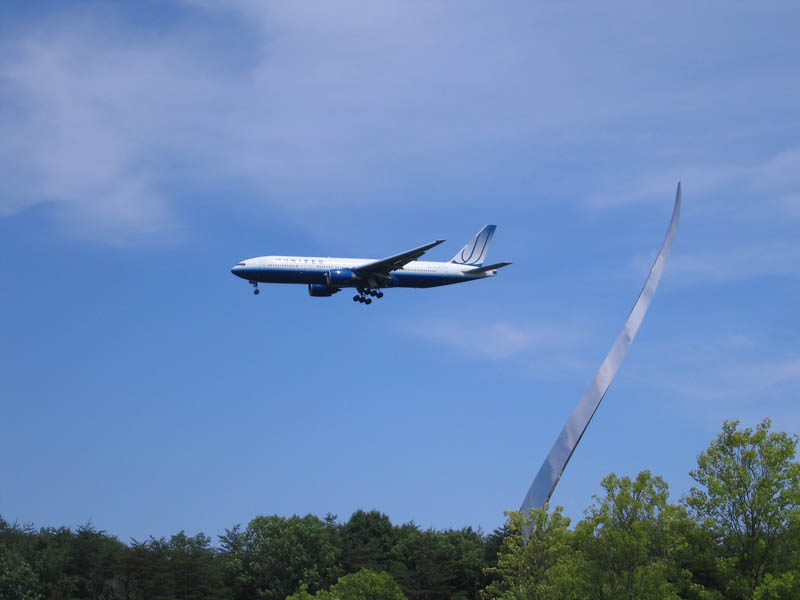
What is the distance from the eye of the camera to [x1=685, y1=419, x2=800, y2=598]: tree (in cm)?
3678

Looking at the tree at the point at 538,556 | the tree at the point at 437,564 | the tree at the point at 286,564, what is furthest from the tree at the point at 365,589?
the tree at the point at 538,556

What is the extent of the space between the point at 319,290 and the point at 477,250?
2519 cm

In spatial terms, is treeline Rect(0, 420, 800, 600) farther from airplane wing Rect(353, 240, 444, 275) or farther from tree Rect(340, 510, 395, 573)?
airplane wing Rect(353, 240, 444, 275)

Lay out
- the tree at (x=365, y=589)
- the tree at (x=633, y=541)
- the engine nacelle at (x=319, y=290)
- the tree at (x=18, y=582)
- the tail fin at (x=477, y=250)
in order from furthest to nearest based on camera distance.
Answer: the tail fin at (x=477, y=250) → the engine nacelle at (x=319, y=290) → the tree at (x=18, y=582) → the tree at (x=365, y=589) → the tree at (x=633, y=541)

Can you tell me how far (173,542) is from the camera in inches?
3691

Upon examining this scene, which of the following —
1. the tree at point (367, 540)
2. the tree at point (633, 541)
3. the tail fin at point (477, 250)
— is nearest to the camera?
the tree at point (633, 541)

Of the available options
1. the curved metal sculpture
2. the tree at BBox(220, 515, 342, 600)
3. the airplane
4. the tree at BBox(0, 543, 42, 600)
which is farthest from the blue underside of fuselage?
the curved metal sculpture

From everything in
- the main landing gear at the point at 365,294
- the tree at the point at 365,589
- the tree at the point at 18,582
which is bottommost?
the tree at the point at 365,589

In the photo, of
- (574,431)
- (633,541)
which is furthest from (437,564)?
(633,541)

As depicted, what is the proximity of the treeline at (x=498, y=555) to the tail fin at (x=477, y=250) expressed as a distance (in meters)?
30.8

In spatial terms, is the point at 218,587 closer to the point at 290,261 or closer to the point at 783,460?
the point at 290,261

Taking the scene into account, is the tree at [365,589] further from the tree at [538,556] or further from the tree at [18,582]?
the tree at [18,582]

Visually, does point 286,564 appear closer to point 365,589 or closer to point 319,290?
point 365,589

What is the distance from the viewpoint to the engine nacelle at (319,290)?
3593 inches
